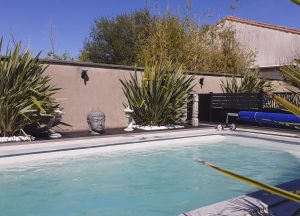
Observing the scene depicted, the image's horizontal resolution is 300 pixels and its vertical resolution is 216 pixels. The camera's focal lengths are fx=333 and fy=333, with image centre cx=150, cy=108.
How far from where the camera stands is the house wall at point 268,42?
22266mm

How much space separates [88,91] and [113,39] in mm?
14540

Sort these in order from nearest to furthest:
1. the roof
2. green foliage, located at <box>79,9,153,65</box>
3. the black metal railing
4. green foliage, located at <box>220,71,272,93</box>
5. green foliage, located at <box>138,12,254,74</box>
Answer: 1. the black metal railing
2. green foliage, located at <box>220,71,272,93</box>
3. green foliage, located at <box>138,12,254,74</box>
4. the roof
5. green foliage, located at <box>79,9,153,65</box>

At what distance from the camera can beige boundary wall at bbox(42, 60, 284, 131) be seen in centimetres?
932

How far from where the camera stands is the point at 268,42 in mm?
22953

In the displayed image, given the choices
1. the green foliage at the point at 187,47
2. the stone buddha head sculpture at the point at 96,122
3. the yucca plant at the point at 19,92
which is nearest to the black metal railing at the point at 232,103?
the green foliage at the point at 187,47

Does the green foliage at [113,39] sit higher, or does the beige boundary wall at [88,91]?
the green foliage at [113,39]

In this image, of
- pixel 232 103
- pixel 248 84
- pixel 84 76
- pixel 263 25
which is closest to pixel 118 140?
pixel 84 76

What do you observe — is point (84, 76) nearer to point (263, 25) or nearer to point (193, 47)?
point (193, 47)

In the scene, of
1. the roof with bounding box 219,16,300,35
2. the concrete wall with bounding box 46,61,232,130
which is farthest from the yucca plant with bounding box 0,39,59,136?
the roof with bounding box 219,16,300,35

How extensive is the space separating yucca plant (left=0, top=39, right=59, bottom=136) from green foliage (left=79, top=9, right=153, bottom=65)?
15364 mm

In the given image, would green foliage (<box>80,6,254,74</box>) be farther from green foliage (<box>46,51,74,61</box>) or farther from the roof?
the roof

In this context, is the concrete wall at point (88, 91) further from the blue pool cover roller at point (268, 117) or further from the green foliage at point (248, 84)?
the green foliage at point (248, 84)

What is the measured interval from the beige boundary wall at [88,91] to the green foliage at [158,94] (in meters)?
0.60

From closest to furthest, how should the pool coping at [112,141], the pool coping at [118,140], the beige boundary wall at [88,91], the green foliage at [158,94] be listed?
the pool coping at [112,141] < the pool coping at [118,140] < the beige boundary wall at [88,91] < the green foliage at [158,94]
